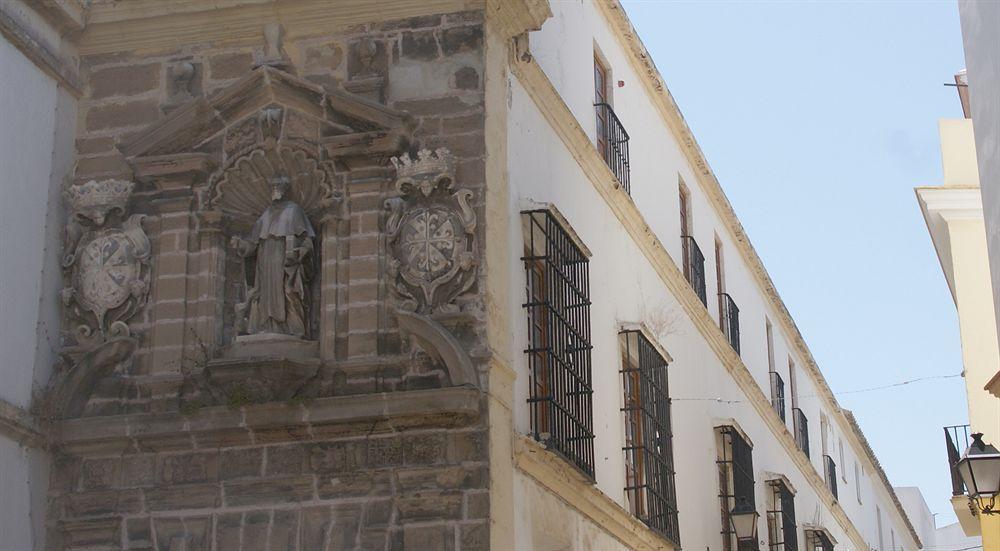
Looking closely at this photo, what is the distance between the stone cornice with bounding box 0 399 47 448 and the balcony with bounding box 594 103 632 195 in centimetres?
534

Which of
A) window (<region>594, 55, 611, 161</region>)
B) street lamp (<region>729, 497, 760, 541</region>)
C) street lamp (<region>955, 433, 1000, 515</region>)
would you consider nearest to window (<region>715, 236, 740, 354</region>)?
Result: street lamp (<region>729, 497, 760, 541</region>)

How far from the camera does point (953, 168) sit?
16.4 metres

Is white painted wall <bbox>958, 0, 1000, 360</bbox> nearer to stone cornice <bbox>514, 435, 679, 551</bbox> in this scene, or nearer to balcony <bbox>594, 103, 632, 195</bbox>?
stone cornice <bbox>514, 435, 679, 551</bbox>

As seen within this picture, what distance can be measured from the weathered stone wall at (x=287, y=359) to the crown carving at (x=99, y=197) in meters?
0.11

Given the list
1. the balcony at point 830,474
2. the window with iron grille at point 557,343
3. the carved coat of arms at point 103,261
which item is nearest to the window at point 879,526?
the balcony at point 830,474

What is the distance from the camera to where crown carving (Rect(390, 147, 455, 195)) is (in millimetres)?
9555

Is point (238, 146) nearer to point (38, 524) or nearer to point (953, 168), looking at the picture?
point (38, 524)

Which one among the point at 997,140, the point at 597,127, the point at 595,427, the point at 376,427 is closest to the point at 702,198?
the point at 597,127

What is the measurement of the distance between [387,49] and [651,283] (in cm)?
471

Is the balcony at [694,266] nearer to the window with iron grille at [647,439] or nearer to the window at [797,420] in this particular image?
the window with iron grille at [647,439]

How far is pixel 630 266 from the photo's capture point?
13.3 metres

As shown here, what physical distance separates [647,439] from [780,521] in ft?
20.0

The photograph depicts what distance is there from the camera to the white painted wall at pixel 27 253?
945 centimetres

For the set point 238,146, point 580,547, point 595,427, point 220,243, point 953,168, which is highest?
point 953,168
